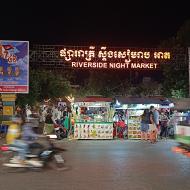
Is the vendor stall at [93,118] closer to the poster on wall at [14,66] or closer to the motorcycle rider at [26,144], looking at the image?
the poster on wall at [14,66]

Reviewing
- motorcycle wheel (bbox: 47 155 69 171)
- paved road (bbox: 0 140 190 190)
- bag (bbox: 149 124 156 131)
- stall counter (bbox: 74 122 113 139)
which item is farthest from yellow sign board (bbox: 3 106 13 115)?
motorcycle wheel (bbox: 47 155 69 171)

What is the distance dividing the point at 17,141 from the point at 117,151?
21.0ft

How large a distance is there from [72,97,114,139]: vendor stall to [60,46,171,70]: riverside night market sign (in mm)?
3330

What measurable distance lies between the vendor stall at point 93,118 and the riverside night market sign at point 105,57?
3330 millimetres

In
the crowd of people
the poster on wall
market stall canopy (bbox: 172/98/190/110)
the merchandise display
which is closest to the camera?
the crowd of people

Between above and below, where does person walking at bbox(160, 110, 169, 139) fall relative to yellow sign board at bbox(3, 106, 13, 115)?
below

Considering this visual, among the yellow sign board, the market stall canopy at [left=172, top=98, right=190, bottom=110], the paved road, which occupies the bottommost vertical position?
the paved road

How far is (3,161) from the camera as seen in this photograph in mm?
15727

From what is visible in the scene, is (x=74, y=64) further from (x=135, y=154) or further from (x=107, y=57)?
(x=135, y=154)

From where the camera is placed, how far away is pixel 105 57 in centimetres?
3022

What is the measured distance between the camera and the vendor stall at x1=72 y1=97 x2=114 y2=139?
2642 cm

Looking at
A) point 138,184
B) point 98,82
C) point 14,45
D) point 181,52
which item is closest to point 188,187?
point 138,184

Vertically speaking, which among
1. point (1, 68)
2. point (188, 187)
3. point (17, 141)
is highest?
point (1, 68)

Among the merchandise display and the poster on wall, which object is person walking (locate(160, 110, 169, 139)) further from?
the poster on wall
